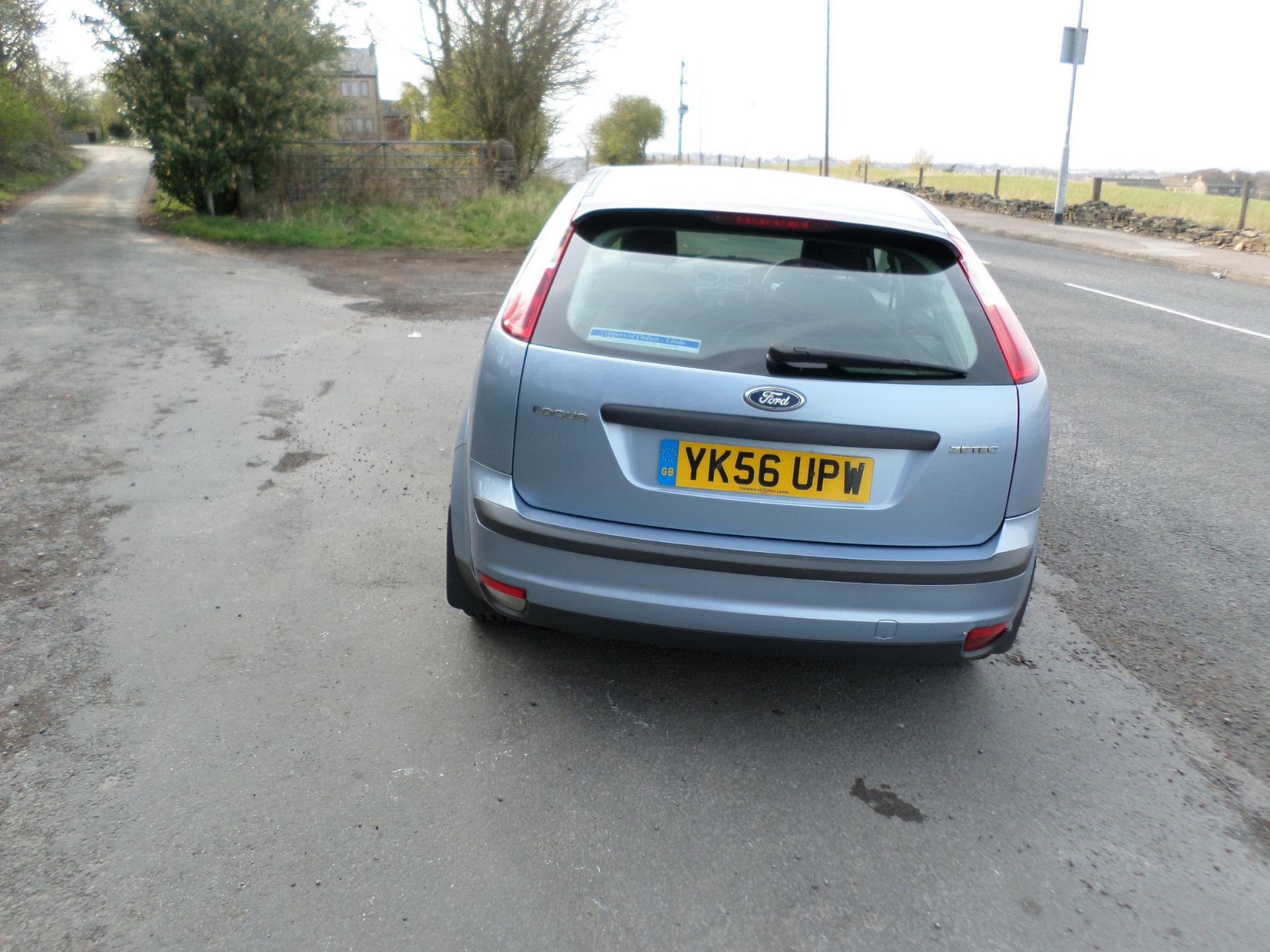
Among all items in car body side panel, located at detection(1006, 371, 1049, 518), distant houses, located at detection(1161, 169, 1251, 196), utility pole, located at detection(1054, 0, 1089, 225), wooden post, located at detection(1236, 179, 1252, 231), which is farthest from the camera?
distant houses, located at detection(1161, 169, 1251, 196)

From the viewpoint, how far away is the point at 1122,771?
2.93 meters

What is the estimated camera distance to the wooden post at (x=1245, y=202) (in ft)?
67.8

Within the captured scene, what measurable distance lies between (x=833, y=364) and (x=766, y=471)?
1.16 feet

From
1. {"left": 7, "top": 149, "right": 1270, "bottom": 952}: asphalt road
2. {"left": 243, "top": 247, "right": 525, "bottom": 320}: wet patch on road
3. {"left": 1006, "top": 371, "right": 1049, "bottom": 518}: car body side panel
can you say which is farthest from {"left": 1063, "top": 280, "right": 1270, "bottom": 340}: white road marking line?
{"left": 1006, "top": 371, "right": 1049, "bottom": 518}: car body side panel

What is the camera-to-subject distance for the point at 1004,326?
294cm

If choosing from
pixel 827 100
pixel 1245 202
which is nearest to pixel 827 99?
pixel 827 100

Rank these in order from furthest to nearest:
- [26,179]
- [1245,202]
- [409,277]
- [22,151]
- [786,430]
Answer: [22,151], [26,179], [1245,202], [409,277], [786,430]

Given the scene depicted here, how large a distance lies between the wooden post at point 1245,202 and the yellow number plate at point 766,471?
22.3m

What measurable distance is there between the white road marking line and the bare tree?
58.6ft

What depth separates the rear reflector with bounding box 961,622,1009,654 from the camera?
9.34ft

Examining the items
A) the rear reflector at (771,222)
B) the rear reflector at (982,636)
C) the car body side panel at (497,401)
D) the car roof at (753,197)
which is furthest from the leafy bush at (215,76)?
the rear reflector at (982,636)

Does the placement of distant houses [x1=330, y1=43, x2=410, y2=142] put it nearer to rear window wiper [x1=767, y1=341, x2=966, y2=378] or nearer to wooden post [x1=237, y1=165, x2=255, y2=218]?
wooden post [x1=237, y1=165, x2=255, y2=218]

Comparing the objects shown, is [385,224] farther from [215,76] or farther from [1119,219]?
[1119,219]

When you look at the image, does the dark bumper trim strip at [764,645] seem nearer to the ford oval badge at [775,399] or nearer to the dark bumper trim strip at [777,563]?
the dark bumper trim strip at [777,563]
